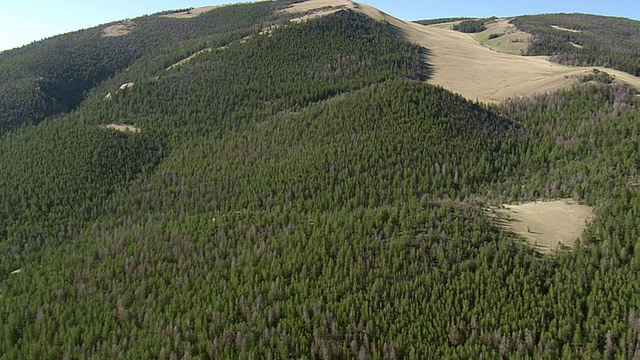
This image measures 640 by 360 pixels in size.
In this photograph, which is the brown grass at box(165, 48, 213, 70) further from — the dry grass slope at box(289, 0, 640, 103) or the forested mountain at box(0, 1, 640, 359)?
the dry grass slope at box(289, 0, 640, 103)

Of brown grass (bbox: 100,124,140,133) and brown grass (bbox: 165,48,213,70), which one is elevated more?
brown grass (bbox: 165,48,213,70)

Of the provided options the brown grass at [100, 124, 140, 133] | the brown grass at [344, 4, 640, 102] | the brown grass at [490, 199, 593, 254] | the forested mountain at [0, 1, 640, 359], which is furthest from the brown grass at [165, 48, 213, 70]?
the brown grass at [490, 199, 593, 254]

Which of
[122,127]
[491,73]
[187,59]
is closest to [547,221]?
[122,127]

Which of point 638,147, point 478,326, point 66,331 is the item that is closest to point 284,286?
point 478,326

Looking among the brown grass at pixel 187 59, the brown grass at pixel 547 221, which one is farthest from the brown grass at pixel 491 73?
the brown grass at pixel 187 59

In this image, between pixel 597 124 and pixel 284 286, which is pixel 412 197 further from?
pixel 597 124

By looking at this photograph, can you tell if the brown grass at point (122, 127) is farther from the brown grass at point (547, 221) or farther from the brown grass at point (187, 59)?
the brown grass at point (547, 221)
